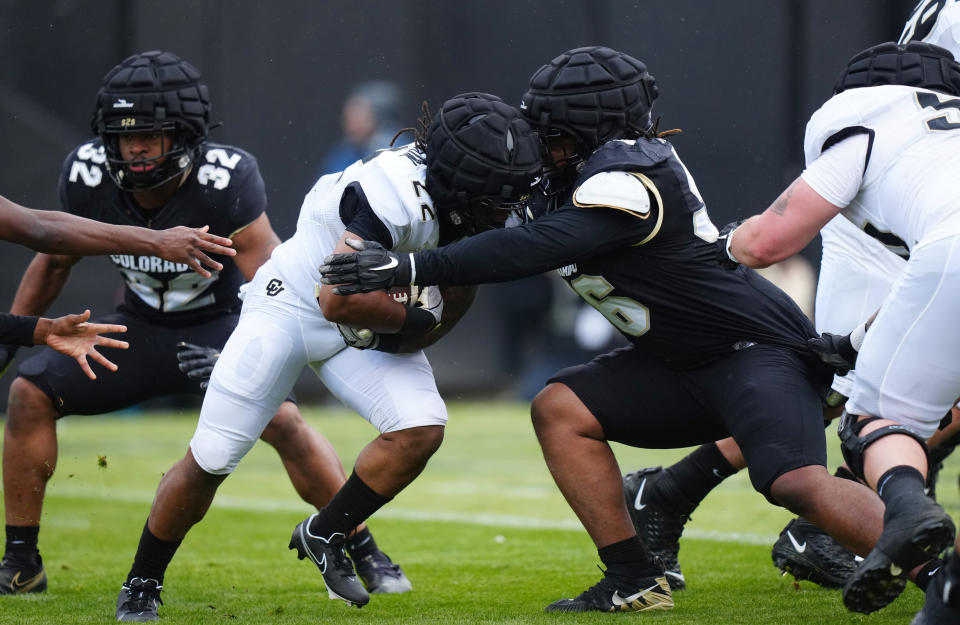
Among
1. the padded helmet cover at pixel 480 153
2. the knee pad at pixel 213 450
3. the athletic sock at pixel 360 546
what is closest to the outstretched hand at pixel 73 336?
the knee pad at pixel 213 450

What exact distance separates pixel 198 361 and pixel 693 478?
5.24ft

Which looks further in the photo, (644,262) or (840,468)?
(840,468)

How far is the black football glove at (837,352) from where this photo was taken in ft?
10.6

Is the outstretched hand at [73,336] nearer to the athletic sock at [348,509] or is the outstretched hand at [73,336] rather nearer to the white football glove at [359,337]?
the white football glove at [359,337]

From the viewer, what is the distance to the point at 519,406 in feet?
36.9

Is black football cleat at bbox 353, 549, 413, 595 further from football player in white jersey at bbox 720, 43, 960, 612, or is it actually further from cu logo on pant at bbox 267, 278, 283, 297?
football player in white jersey at bbox 720, 43, 960, 612

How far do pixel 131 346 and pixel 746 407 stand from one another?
7.08 ft

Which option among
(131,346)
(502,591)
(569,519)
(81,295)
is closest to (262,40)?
(81,295)

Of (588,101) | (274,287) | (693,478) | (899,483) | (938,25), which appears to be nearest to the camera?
(899,483)

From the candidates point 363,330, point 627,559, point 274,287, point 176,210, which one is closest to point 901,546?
point 627,559

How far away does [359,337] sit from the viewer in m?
3.46

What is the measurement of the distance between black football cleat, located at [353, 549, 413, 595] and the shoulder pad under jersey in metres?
1.60

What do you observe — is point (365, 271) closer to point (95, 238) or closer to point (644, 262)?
point (644, 262)

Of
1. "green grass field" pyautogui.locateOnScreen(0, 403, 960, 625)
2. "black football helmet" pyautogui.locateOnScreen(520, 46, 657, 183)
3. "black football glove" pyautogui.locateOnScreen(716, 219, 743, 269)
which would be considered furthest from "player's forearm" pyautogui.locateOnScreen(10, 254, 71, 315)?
"black football glove" pyautogui.locateOnScreen(716, 219, 743, 269)
